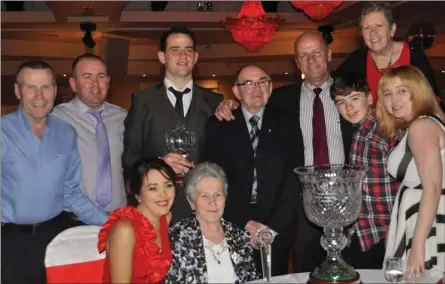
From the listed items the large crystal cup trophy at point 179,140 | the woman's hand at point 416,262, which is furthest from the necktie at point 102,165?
the woman's hand at point 416,262

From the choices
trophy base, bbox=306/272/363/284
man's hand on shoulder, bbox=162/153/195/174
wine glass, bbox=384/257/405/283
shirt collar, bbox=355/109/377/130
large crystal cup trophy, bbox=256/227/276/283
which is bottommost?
trophy base, bbox=306/272/363/284

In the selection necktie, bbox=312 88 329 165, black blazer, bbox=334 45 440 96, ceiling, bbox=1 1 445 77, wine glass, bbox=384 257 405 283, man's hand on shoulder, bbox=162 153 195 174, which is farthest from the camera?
ceiling, bbox=1 1 445 77

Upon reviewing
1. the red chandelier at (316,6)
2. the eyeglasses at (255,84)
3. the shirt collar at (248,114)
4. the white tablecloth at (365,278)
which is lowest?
the white tablecloth at (365,278)

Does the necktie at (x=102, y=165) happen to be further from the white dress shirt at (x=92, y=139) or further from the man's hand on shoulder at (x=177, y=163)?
the man's hand on shoulder at (x=177, y=163)

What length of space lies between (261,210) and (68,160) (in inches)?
45.5

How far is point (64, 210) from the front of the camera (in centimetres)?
322

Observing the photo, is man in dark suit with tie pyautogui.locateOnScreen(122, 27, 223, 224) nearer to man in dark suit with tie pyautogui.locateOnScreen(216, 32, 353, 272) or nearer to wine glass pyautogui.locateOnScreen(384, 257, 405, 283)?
man in dark suit with tie pyautogui.locateOnScreen(216, 32, 353, 272)

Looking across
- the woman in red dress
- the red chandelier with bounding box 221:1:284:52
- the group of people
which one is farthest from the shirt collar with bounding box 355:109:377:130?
the red chandelier with bounding box 221:1:284:52

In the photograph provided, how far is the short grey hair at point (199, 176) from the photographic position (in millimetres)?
2641

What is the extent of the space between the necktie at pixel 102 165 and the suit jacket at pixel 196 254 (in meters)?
1.03

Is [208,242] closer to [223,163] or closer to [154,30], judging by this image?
[223,163]

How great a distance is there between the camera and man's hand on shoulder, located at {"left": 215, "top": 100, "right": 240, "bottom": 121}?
314 centimetres

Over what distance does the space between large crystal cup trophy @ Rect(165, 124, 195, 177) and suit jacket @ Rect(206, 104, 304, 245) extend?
28 centimetres

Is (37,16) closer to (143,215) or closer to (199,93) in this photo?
(199,93)
